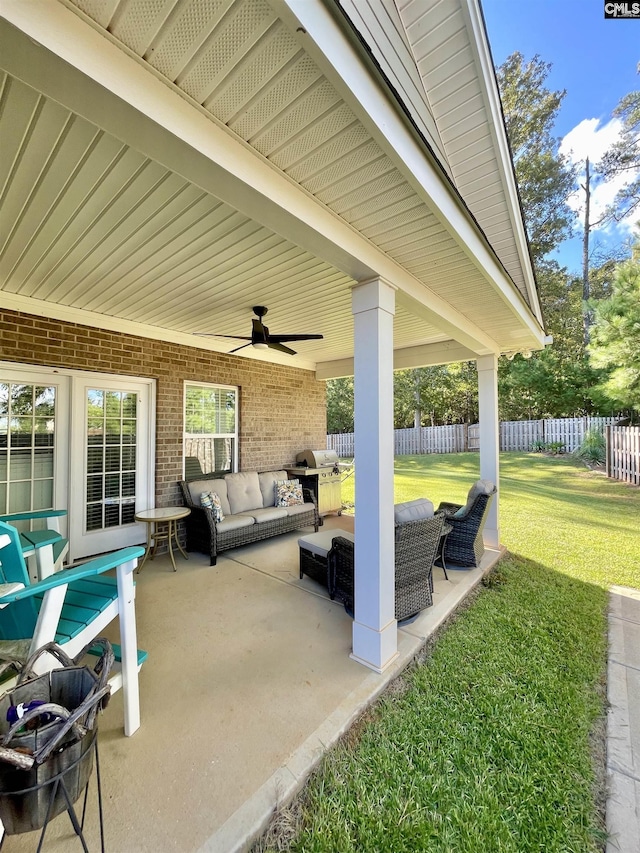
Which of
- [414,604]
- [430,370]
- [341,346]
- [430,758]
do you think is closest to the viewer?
[430,758]

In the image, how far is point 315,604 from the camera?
10.9ft

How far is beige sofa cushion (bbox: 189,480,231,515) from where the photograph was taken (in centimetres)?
476

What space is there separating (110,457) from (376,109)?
14.8 ft

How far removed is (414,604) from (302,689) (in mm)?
1194

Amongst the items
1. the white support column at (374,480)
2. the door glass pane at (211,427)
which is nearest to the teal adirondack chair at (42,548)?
the door glass pane at (211,427)

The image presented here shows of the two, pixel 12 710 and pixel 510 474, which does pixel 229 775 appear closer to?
pixel 12 710

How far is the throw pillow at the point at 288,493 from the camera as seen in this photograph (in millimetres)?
5613

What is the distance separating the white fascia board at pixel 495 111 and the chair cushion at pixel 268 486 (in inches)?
174

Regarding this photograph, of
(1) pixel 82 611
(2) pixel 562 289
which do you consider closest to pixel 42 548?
(1) pixel 82 611

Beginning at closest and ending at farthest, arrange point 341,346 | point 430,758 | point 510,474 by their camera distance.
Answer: point 430,758, point 341,346, point 510,474

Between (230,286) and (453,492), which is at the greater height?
(230,286)

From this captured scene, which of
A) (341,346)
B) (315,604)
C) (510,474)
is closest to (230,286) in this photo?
(341,346)

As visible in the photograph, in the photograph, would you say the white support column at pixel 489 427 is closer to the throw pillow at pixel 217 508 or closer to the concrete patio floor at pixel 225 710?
the concrete patio floor at pixel 225 710

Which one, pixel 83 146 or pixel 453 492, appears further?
pixel 453 492
